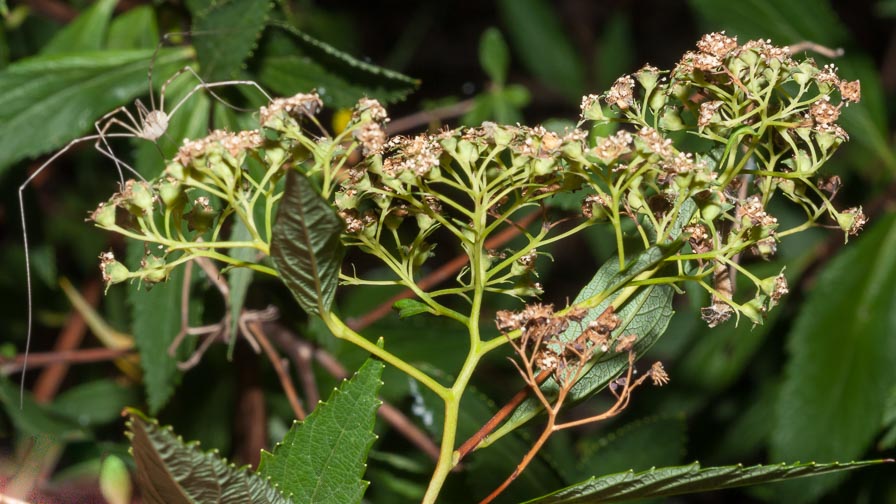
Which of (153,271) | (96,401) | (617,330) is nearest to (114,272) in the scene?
(153,271)

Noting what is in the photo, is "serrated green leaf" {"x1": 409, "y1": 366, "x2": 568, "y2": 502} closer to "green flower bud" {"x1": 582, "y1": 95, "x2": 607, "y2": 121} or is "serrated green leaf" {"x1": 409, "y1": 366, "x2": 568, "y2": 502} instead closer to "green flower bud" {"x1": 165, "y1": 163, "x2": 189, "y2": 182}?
"green flower bud" {"x1": 582, "y1": 95, "x2": 607, "y2": 121}

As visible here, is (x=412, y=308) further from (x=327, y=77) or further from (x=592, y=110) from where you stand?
(x=327, y=77)

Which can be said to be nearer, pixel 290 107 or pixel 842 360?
pixel 290 107

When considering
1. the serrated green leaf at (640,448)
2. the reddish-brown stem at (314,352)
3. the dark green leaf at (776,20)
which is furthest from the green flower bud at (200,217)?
the dark green leaf at (776,20)

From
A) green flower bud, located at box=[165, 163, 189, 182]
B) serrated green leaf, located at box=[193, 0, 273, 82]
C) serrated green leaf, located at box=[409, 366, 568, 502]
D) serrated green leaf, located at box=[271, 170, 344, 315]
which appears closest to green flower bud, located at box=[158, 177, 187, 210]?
green flower bud, located at box=[165, 163, 189, 182]

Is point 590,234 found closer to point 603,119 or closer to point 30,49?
point 30,49

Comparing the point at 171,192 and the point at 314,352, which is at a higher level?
the point at 171,192
